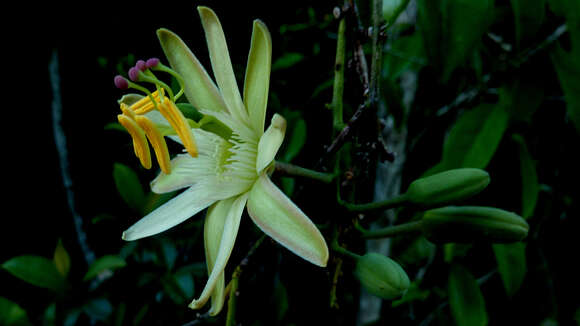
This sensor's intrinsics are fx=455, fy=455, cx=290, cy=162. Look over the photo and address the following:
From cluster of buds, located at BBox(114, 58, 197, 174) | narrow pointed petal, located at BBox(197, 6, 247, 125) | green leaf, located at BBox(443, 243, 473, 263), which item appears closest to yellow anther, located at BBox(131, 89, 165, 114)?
cluster of buds, located at BBox(114, 58, 197, 174)

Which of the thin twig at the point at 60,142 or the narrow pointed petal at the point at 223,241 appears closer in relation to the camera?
the narrow pointed petal at the point at 223,241

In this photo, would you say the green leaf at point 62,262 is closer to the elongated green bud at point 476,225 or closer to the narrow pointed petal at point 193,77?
the narrow pointed petal at point 193,77

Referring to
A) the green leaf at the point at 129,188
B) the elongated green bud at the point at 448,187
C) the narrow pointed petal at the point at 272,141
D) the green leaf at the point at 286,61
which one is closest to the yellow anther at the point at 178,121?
the narrow pointed petal at the point at 272,141

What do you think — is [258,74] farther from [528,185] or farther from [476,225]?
[528,185]

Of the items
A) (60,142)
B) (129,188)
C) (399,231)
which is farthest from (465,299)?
(60,142)

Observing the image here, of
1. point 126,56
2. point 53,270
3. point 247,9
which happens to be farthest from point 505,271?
point 126,56
